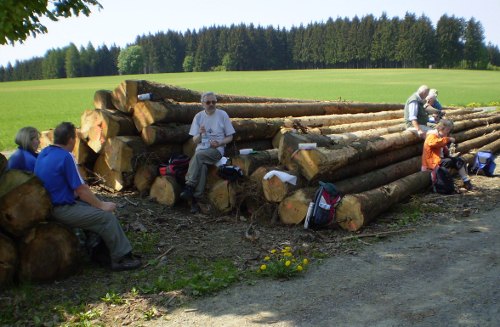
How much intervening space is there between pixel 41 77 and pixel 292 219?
116 meters

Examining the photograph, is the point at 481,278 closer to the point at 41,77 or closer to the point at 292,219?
the point at 292,219

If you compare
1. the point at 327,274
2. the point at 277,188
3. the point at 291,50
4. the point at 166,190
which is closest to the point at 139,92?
the point at 166,190

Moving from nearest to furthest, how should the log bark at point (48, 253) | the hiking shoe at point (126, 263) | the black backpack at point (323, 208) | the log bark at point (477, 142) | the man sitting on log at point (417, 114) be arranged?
1. the log bark at point (48, 253)
2. the hiking shoe at point (126, 263)
3. the black backpack at point (323, 208)
4. the man sitting on log at point (417, 114)
5. the log bark at point (477, 142)

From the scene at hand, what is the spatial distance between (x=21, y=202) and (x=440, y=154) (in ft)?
24.1

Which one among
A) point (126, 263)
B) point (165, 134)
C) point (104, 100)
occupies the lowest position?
point (126, 263)

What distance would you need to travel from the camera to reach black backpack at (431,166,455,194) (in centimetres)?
859

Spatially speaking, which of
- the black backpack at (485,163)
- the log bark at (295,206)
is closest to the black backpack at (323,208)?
the log bark at (295,206)

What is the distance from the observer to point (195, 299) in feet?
15.3

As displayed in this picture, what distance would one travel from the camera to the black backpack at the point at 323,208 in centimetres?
654

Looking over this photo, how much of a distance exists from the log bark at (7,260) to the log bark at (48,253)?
0.28 feet

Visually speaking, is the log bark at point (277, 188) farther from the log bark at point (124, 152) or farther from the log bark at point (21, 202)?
the log bark at point (21, 202)

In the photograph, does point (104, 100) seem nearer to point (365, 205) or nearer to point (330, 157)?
point (330, 157)

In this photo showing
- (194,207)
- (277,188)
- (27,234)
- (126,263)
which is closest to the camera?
(27,234)

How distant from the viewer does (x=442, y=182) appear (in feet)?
28.3
